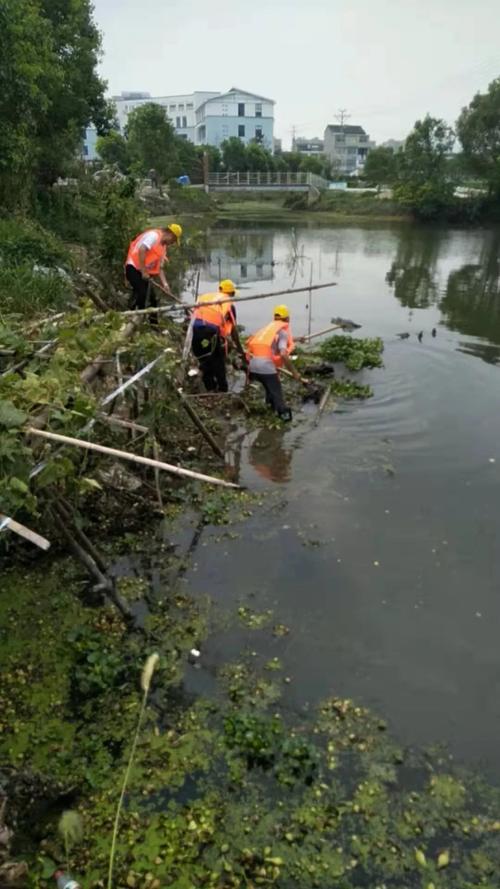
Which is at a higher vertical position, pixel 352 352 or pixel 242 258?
pixel 242 258

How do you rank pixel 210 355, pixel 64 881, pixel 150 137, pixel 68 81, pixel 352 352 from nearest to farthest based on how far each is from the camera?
pixel 64 881 < pixel 210 355 < pixel 352 352 < pixel 68 81 < pixel 150 137

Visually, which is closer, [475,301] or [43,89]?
[43,89]

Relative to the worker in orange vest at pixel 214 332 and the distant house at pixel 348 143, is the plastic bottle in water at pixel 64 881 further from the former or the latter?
the distant house at pixel 348 143

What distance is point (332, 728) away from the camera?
4438mm

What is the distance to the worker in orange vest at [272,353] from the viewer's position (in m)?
9.38

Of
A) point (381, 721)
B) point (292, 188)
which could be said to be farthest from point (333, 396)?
point (292, 188)

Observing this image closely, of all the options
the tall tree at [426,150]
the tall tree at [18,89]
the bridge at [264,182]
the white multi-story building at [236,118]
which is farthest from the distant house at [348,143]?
the tall tree at [18,89]

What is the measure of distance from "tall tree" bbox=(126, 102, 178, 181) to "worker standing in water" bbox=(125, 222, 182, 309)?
39694mm

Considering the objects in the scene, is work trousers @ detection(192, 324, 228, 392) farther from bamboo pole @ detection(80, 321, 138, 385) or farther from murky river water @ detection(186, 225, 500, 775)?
bamboo pole @ detection(80, 321, 138, 385)

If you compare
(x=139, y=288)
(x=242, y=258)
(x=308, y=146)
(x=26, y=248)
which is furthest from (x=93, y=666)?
(x=308, y=146)

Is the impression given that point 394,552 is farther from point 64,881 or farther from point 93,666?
point 64,881

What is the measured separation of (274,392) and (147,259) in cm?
311

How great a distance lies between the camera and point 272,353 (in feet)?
30.9

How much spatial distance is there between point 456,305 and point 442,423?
36.8ft
